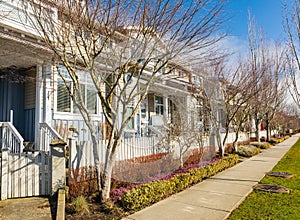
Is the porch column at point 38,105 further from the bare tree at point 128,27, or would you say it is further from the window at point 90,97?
the bare tree at point 128,27

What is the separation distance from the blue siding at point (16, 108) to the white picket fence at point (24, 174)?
4672mm

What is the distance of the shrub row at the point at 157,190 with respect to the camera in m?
5.21

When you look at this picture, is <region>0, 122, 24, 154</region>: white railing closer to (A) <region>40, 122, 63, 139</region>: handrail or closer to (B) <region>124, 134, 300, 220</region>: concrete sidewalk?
(A) <region>40, 122, 63, 139</region>: handrail

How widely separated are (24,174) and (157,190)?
130 inches

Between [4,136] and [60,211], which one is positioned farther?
[4,136]

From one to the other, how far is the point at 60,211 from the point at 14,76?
761cm

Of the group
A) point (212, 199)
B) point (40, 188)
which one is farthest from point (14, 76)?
point (212, 199)

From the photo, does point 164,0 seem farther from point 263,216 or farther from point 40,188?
point 40,188

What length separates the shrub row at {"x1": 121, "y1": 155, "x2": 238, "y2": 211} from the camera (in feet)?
17.1

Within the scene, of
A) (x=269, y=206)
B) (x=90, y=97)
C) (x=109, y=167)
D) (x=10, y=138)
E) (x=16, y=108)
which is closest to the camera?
(x=269, y=206)

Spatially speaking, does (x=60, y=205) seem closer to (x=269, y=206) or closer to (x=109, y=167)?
(x=109, y=167)

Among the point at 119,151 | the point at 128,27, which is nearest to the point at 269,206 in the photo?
the point at 119,151

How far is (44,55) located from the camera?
8047 mm

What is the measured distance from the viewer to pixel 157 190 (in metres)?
5.82
